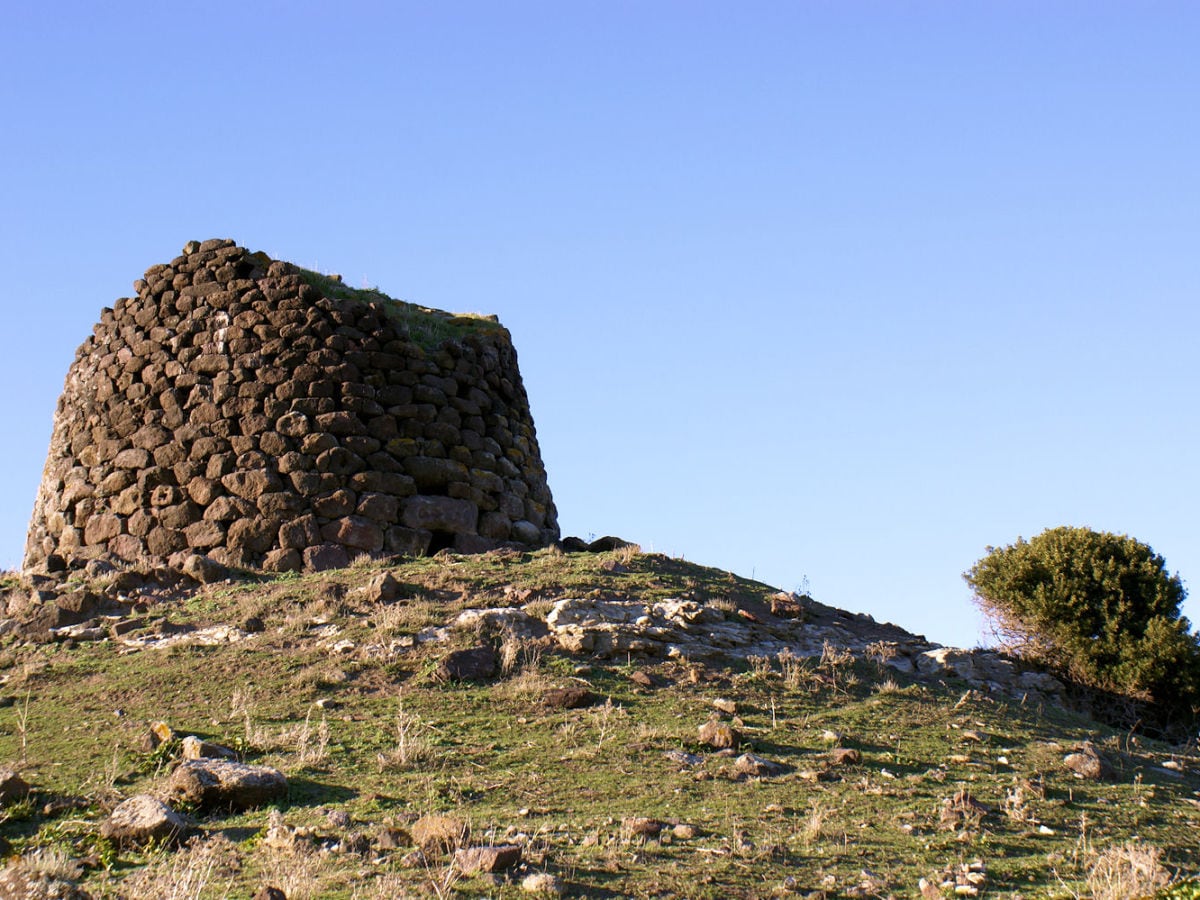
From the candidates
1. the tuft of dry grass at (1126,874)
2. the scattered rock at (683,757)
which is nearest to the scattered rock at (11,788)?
the scattered rock at (683,757)

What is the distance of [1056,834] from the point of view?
609 centimetres

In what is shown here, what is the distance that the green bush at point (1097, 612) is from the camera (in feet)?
37.4

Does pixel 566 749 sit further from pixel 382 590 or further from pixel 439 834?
pixel 382 590

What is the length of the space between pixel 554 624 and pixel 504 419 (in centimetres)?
504

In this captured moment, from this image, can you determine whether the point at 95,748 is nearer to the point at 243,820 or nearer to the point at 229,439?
the point at 243,820

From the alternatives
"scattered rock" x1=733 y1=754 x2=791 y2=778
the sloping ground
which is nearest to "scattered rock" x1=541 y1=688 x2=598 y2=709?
the sloping ground

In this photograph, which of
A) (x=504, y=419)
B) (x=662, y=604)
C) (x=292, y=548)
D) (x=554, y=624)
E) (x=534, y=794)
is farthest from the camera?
(x=504, y=419)

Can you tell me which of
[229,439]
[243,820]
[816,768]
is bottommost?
[243,820]

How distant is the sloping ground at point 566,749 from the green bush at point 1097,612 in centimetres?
143

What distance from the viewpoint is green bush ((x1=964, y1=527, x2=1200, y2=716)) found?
11.4 m

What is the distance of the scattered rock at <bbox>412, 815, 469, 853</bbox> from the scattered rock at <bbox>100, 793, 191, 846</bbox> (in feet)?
3.68

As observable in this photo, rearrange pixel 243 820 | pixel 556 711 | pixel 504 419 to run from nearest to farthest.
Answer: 1. pixel 243 820
2. pixel 556 711
3. pixel 504 419

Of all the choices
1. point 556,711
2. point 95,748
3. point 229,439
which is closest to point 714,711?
point 556,711

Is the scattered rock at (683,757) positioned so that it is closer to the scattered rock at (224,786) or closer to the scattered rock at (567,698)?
the scattered rock at (567,698)
